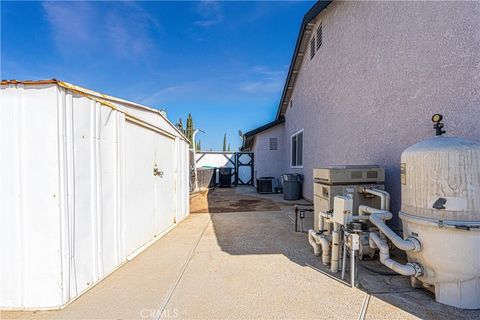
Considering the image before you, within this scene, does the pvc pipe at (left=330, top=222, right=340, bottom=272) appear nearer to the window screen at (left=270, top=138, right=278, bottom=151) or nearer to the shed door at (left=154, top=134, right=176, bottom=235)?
the shed door at (left=154, top=134, right=176, bottom=235)

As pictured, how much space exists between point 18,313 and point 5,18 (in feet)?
16.9

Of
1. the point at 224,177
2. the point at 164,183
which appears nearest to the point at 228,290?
the point at 164,183

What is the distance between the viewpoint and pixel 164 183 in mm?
4848

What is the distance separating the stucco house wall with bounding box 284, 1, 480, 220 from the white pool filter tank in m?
0.85

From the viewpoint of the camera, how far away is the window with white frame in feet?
30.8

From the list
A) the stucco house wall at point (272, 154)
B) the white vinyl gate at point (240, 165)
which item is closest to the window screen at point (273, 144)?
the stucco house wall at point (272, 154)

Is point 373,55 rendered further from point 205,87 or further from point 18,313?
point 205,87

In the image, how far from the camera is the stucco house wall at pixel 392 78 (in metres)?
2.85

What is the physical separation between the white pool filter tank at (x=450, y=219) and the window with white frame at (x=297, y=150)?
7.01 meters

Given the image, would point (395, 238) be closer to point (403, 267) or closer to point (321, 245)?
point (403, 267)

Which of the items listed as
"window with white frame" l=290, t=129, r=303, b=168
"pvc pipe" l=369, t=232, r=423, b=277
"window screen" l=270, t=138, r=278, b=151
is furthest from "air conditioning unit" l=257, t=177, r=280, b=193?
"pvc pipe" l=369, t=232, r=423, b=277

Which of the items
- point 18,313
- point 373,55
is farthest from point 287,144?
point 18,313

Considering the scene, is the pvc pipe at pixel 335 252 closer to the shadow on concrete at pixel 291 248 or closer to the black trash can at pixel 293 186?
the shadow on concrete at pixel 291 248

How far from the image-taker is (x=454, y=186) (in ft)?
7.18
